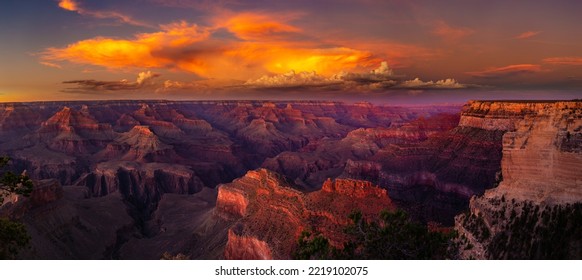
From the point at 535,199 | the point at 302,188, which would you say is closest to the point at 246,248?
the point at 302,188

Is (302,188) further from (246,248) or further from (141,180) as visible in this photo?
(141,180)

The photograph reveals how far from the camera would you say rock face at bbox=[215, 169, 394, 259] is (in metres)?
49.7

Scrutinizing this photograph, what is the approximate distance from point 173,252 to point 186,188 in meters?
71.3

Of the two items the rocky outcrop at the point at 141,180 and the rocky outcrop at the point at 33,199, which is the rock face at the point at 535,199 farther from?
the rocky outcrop at the point at 141,180

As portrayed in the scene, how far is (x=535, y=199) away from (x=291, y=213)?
95.0 feet

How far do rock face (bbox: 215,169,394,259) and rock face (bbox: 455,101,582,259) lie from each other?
1288cm

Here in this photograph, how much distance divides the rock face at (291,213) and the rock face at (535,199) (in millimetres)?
12878

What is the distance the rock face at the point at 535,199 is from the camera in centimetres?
3139

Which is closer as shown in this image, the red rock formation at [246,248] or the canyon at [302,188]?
the canyon at [302,188]

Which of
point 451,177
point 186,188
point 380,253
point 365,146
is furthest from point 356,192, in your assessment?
point 365,146

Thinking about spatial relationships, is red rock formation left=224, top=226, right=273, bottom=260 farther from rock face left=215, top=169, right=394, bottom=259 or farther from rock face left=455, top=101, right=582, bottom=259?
rock face left=455, top=101, right=582, bottom=259

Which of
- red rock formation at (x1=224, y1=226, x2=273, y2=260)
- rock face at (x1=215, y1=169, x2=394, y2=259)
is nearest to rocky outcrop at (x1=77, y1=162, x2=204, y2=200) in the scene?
rock face at (x1=215, y1=169, x2=394, y2=259)

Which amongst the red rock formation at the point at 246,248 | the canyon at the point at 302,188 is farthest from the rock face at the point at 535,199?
the red rock formation at the point at 246,248

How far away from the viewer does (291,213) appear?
55.1m
